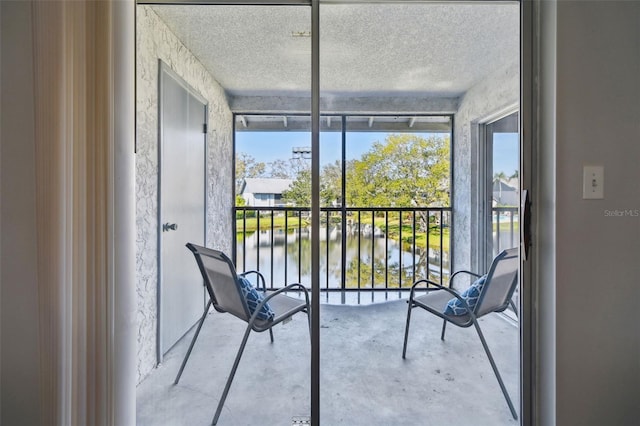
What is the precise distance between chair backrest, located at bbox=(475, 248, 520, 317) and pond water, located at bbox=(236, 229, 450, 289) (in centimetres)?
53

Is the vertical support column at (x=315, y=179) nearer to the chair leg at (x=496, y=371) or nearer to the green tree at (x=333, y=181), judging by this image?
the green tree at (x=333, y=181)

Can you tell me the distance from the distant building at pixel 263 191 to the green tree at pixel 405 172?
595 millimetres

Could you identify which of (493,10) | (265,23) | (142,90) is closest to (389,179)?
(493,10)

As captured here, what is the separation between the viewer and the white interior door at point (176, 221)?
155 cm

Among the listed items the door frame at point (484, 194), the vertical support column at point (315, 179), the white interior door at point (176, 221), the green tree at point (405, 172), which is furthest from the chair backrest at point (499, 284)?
the white interior door at point (176, 221)

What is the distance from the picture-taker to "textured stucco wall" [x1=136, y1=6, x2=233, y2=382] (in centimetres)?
147

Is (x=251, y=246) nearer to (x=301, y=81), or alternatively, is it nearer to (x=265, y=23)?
(x=301, y=81)
